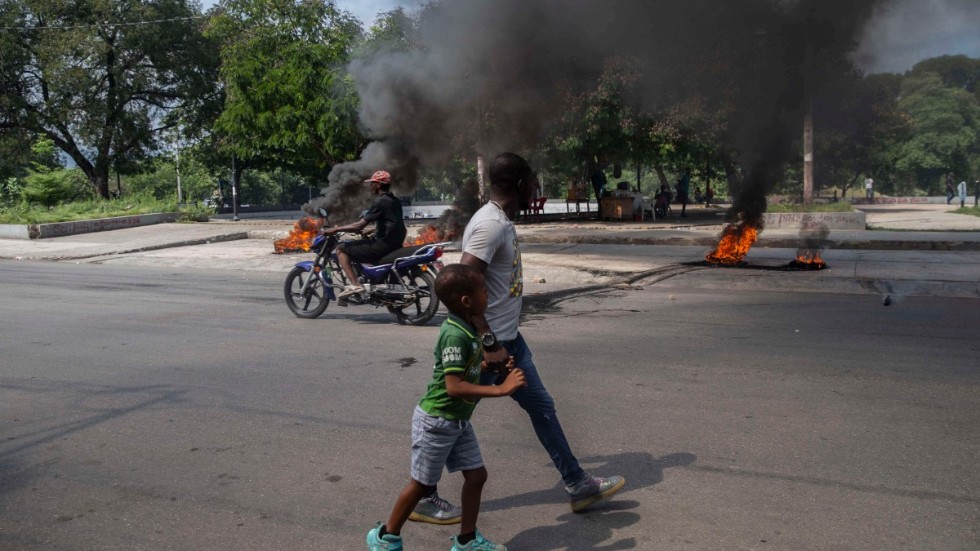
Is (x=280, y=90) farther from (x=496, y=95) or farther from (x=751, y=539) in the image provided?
(x=751, y=539)

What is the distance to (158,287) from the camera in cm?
1202

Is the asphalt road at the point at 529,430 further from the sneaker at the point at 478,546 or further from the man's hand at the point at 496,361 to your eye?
the man's hand at the point at 496,361

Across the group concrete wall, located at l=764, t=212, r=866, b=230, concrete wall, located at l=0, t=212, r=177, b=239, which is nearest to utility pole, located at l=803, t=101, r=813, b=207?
concrete wall, located at l=764, t=212, r=866, b=230

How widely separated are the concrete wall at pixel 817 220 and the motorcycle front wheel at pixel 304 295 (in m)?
12.7

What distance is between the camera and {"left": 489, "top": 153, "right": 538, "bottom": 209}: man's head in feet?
12.7

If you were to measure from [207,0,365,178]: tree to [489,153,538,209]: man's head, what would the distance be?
15312mm

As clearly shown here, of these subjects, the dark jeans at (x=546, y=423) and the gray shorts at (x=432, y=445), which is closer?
the gray shorts at (x=432, y=445)

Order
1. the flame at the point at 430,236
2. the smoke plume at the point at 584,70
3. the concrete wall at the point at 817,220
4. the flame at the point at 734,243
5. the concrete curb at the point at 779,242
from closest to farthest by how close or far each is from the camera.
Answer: the smoke plume at the point at 584,70
the flame at the point at 734,243
the concrete curb at the point at 779,242
the flame at the point at 430,236
the concrete wall at the point at 817,220

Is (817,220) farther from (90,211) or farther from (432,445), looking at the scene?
(90,211)

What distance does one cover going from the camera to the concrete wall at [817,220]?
745 inches

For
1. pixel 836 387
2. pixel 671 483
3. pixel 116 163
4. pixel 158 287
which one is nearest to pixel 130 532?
pixel 671 483

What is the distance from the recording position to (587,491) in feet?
12.5

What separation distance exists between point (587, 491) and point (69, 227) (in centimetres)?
2109

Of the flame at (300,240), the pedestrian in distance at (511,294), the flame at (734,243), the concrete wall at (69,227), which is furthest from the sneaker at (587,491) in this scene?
the concrete wall at (69,227)
